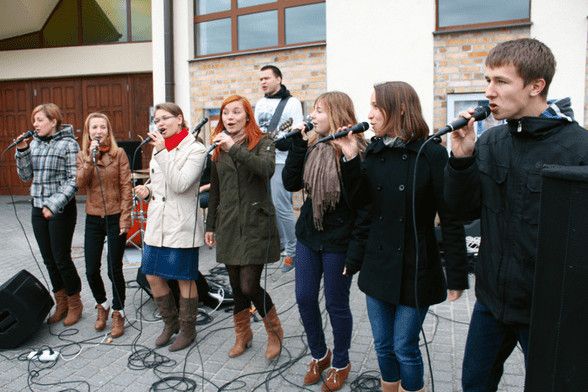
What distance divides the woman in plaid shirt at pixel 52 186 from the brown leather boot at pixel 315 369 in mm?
2441

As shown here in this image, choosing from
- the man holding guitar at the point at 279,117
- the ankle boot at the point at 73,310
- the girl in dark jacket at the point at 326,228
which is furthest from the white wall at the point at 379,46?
the ankle boot at the point at 73,310

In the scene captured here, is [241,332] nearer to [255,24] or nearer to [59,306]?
[59,306]

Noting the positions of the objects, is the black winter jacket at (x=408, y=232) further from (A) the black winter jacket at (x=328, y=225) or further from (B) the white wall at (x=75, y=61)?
(B) the white wall at (x=75, y=61)

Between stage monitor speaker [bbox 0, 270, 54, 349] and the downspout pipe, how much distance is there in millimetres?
5164

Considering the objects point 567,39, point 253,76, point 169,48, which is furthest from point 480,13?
point 169,48

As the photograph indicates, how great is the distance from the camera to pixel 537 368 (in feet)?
5.28

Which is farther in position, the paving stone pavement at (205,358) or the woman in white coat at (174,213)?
the woman in white coat at (174,213)

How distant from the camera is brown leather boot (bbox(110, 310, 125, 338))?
158 inches

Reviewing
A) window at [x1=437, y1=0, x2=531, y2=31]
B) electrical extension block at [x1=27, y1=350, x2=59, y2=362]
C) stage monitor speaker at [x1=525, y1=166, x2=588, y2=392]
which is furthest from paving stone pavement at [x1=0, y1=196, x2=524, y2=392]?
window at [x1=437, y1=0, x2=531, y2=31]

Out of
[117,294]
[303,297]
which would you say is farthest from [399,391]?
[117,294]

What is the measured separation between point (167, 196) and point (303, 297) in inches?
55.9

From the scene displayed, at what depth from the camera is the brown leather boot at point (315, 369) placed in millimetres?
3106

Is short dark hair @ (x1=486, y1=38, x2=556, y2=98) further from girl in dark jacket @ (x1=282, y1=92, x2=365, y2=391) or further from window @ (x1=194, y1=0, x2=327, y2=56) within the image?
window @ (x1=194, y1=0, x2=327, y2=56)

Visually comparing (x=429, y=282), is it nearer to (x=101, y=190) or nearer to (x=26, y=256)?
(x=101, y=190)
